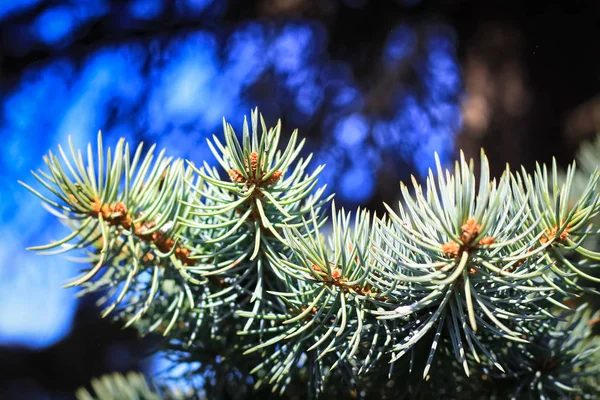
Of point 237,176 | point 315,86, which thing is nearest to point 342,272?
point 237,176

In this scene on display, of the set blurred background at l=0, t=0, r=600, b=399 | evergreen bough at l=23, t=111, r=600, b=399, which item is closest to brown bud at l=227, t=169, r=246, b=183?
evergreen bough at l=23, t=111, r=600, b=399

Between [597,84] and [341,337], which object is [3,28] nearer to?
[341,337]

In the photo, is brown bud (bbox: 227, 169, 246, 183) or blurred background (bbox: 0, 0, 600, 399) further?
blurred background (bbox: 0, 0, 600, 399)

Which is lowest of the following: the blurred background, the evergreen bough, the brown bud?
the evergreen bough

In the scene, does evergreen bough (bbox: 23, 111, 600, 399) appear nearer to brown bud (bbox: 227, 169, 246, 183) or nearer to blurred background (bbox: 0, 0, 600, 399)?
brown bud (bbox: 227, 169, 246, 183)

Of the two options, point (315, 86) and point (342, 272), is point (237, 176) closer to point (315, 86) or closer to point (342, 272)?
point (342, 272)

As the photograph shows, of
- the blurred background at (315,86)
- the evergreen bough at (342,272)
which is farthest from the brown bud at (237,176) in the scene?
the blurred background at (315,86)

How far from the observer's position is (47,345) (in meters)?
0.98

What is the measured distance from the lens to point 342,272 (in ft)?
0.78

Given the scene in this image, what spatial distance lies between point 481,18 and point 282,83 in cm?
42

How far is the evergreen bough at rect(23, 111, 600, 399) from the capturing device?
0.22 metres

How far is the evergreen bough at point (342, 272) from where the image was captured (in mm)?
219

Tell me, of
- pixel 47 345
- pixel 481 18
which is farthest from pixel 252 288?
pixel 481 18

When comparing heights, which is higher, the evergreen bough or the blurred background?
the blurred background
